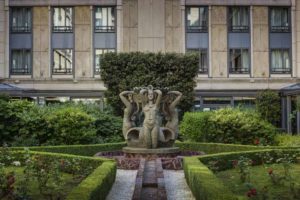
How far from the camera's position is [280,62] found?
1570 inches

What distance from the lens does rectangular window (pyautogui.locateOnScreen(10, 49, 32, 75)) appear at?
39406 mm

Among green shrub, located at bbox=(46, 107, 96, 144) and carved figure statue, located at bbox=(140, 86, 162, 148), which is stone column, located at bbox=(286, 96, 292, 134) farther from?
carved figure statue, located at bbox=(140, 86, 162, 148)

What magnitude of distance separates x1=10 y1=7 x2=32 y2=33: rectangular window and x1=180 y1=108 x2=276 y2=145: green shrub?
1899 cm

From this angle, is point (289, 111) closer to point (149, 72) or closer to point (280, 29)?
point (280, 29)

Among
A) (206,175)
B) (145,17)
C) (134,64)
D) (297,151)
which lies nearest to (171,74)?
(134,64)

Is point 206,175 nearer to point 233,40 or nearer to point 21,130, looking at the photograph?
point 21,130

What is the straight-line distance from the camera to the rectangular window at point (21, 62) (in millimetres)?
39406

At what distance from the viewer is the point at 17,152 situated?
1744 centimetres

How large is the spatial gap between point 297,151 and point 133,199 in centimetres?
898

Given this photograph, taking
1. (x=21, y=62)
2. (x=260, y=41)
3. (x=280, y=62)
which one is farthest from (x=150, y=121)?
(x=280, y=62)

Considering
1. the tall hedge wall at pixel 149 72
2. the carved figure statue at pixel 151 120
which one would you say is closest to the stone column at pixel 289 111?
the tall hedge wall at pixel 149 72

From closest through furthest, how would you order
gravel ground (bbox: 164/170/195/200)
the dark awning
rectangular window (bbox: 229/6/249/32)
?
1. gravel ground (bbox: 164/170/195/200)
2. the dark awning
3. rectangular window (bbox: 229/6/249/32)

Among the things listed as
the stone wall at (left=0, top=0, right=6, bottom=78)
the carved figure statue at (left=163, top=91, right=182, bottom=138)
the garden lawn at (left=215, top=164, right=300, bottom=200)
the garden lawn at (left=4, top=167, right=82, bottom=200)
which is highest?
the stone wall at (left=0, top=0, right=6, bottom=78)

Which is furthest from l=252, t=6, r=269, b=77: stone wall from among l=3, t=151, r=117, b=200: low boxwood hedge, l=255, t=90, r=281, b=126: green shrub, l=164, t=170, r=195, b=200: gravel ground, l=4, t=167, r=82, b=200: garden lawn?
l=4, t=167, r=82, b=200: garden lawn
